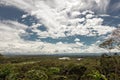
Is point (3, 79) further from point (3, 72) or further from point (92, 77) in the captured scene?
point (92, 77)

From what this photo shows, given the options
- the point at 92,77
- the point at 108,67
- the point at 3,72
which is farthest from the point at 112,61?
the point at 3,72

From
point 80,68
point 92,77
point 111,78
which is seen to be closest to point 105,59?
point 80,68

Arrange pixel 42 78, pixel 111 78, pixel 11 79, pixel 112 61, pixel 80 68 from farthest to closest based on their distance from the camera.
Answer: pixel 112 61
pixel 80 68
pixel 111 78
pixel 11 79
pixel 42 78

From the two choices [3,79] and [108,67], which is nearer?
[3,79]

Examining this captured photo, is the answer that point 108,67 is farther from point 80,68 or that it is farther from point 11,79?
point 11,79

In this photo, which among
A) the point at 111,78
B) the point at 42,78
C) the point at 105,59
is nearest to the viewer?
the point at 42,78

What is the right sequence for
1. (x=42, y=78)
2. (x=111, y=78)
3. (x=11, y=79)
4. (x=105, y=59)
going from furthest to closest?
(x=105, y=59)
(x=111, y=78)
(x=11, y=79)
(x=42, y=78)

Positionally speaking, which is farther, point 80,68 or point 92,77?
point 80,68

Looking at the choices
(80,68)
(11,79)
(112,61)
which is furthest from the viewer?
(112,61)

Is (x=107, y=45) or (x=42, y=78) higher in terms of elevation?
(x=107, y=45)
